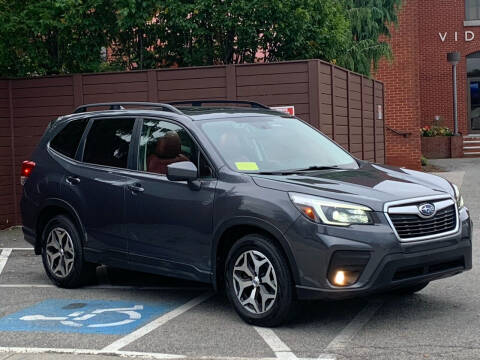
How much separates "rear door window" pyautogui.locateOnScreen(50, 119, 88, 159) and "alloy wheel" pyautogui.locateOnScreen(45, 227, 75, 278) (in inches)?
31.3

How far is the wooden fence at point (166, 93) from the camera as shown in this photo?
477 inches

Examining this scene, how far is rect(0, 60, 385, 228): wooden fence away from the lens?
1212 centimetres

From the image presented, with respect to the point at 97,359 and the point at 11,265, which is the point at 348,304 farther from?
the point at 11,265

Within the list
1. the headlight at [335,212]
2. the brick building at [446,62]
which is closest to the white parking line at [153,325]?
the headlight at [335,212]

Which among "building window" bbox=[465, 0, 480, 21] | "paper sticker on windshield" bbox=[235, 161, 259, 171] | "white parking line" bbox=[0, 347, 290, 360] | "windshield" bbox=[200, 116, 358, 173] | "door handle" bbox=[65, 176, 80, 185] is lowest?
"white parking line" bbox=[0, 347, 290, 360]

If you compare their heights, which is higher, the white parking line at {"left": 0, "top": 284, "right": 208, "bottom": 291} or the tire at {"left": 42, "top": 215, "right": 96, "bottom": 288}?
the tire at {"left": 42, "top": 215, "right": 96, "bottom": 288}

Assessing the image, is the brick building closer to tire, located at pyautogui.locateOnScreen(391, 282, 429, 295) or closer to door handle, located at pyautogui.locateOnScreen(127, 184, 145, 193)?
tire, located at pyautogui.locateOnScreen(391, 282, 429, 295)

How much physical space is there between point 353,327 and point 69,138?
3721 millimetres

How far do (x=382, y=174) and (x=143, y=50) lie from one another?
8036mm

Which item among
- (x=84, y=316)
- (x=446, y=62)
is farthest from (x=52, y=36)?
(x=446, y=62)

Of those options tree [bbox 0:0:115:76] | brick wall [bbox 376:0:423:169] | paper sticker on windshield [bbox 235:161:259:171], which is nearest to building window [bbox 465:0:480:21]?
brick wall [bbox 376:0:423:169]

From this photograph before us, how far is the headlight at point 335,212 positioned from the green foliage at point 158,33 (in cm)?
742

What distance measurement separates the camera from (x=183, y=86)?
1254 centimetres

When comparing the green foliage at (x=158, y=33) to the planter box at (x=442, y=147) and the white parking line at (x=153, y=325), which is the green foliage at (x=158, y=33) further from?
the planter box at (x=442, y=147)
